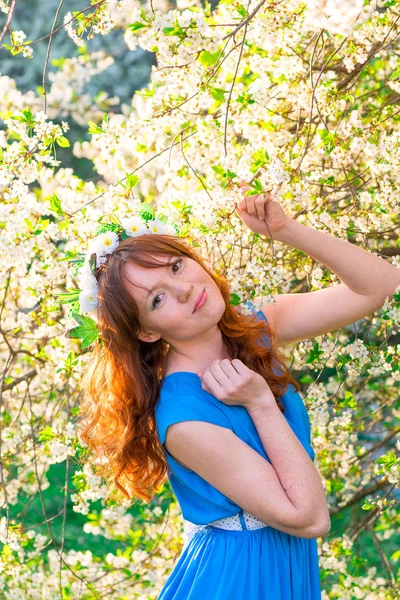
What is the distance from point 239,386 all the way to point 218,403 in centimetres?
9

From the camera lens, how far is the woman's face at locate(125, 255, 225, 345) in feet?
6.04

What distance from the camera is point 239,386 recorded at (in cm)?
177

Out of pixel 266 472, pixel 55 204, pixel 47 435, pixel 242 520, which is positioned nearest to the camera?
pixel 266 472

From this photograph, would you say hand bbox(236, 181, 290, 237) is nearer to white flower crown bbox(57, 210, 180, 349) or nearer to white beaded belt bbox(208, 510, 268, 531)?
white flower crown bbox(57, 210, 180, 349)

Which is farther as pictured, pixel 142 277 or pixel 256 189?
pixel 256 189

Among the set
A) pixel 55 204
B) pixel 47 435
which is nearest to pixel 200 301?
pixel 55 204

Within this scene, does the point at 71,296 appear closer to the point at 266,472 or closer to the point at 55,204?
the point at 55,204

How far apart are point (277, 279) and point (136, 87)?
8255 millimetres

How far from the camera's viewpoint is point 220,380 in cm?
181

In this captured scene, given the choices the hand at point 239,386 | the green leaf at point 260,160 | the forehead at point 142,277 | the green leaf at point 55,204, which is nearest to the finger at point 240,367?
the hand at point 239,386

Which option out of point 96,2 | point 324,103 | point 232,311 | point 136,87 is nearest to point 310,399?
point 232,311

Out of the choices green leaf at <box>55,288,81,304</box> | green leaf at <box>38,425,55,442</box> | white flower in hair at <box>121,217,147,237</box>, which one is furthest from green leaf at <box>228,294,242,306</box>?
green leaf at <box>38,425,55,442</box>

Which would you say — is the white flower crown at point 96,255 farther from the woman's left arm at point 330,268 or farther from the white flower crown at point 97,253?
the woman's left arm at point 330,268

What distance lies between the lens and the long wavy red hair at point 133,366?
1.89 meters
